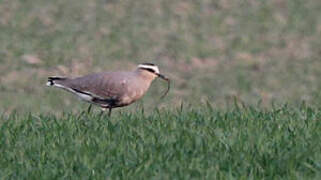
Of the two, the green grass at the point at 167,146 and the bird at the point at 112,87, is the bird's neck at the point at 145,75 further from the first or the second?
the green grass at the point at 167,146

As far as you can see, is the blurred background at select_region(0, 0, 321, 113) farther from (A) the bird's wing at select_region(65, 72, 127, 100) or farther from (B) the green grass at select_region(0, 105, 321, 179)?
(B) the green grass at select_region(0, 105, 321, 179)

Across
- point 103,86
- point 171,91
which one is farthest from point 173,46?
point 103,86

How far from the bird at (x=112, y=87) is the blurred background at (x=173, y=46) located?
7584mm

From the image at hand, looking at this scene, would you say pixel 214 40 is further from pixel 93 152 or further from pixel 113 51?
pixel 93 152

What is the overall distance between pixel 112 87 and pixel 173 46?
41.4ft

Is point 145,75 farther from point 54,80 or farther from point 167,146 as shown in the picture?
point 167,146

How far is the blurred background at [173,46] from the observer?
20469mm

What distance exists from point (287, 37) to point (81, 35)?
15.9 feet

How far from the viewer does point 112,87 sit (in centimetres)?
1062

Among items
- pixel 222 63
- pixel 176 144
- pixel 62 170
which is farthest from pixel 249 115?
pixel 222 63

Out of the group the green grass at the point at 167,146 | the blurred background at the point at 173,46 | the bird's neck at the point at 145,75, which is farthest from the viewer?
the blurred background at the point at 173,46

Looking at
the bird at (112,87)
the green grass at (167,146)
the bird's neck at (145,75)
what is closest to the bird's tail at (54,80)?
the bird at (112,87)

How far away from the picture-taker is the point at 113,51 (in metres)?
22.7

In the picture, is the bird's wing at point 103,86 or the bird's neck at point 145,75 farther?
the bird's neck at point 145,75
